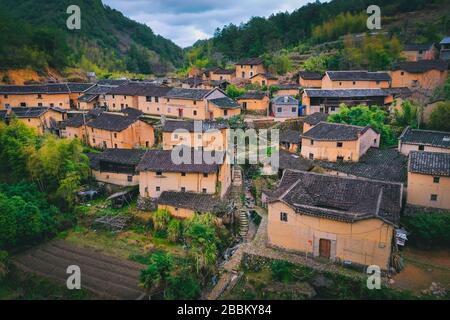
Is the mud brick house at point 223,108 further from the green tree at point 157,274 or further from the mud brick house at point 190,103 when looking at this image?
the green tree at point 157,274

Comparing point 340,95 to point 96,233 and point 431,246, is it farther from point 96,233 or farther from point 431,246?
point 96,233

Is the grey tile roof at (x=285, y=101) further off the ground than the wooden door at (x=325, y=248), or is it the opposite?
the grey tile roof at (x=285, y=101)

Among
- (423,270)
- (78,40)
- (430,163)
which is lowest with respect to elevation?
(423,270)

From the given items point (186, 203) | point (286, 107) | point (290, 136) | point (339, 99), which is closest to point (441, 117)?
point (339, 99)

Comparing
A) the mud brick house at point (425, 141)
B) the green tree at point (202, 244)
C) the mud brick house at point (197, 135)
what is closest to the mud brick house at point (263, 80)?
the mud brick house at point (197, 135)

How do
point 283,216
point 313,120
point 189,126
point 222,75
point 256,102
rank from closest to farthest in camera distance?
point 283,216 < point 189,126 < point 313,120 < point 256,102 < point 222,75

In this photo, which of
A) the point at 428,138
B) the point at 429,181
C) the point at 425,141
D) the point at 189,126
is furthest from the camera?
the point at 189,126

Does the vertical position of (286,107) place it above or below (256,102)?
below

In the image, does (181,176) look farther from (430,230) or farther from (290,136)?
(430,230)
